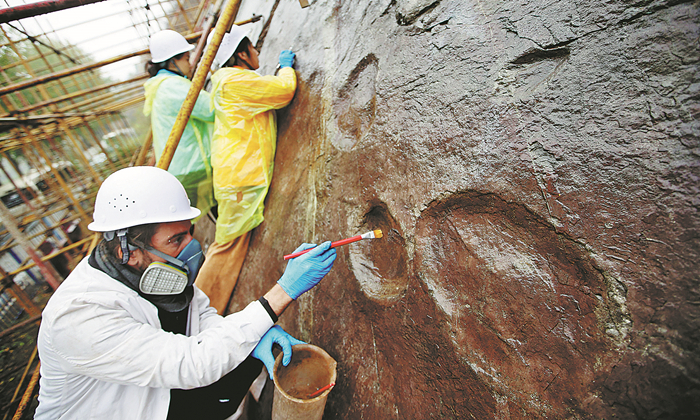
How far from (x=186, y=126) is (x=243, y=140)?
71 centimetres

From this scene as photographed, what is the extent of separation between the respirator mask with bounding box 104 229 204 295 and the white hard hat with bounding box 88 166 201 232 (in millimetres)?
78

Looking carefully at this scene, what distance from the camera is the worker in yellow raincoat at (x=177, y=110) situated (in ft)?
8.45

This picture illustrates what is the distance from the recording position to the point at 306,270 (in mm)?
1650

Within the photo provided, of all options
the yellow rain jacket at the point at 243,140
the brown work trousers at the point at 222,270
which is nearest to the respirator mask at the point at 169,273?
the yellow rain jacket at the point at 243,140

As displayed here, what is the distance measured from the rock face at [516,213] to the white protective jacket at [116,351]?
30.3 inches

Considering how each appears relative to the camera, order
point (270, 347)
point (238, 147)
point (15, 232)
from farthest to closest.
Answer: point (15, 232), point (238, 147), point (270, 347)

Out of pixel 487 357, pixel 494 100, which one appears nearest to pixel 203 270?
pixel 487 357

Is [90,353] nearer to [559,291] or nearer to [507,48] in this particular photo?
[559,291]

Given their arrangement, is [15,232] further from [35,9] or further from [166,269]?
[166,269]

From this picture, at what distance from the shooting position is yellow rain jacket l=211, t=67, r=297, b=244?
2.26 m

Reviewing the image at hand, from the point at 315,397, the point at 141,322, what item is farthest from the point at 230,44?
the point at 315,397

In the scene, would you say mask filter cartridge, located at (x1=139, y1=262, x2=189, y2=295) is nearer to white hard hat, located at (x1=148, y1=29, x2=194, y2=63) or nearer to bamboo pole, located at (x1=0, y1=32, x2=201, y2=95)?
white hard hat, located at (x1=148, y1=29, x2=194, y2=63)

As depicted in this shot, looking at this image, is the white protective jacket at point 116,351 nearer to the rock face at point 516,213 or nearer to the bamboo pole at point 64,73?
the rock face at point 516,213

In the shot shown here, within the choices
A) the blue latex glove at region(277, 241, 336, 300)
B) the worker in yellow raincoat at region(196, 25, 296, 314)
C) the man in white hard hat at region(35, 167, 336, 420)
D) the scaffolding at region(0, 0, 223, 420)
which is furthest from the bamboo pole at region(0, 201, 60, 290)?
the blue latex glove at region(277, 241, 336, 300)
